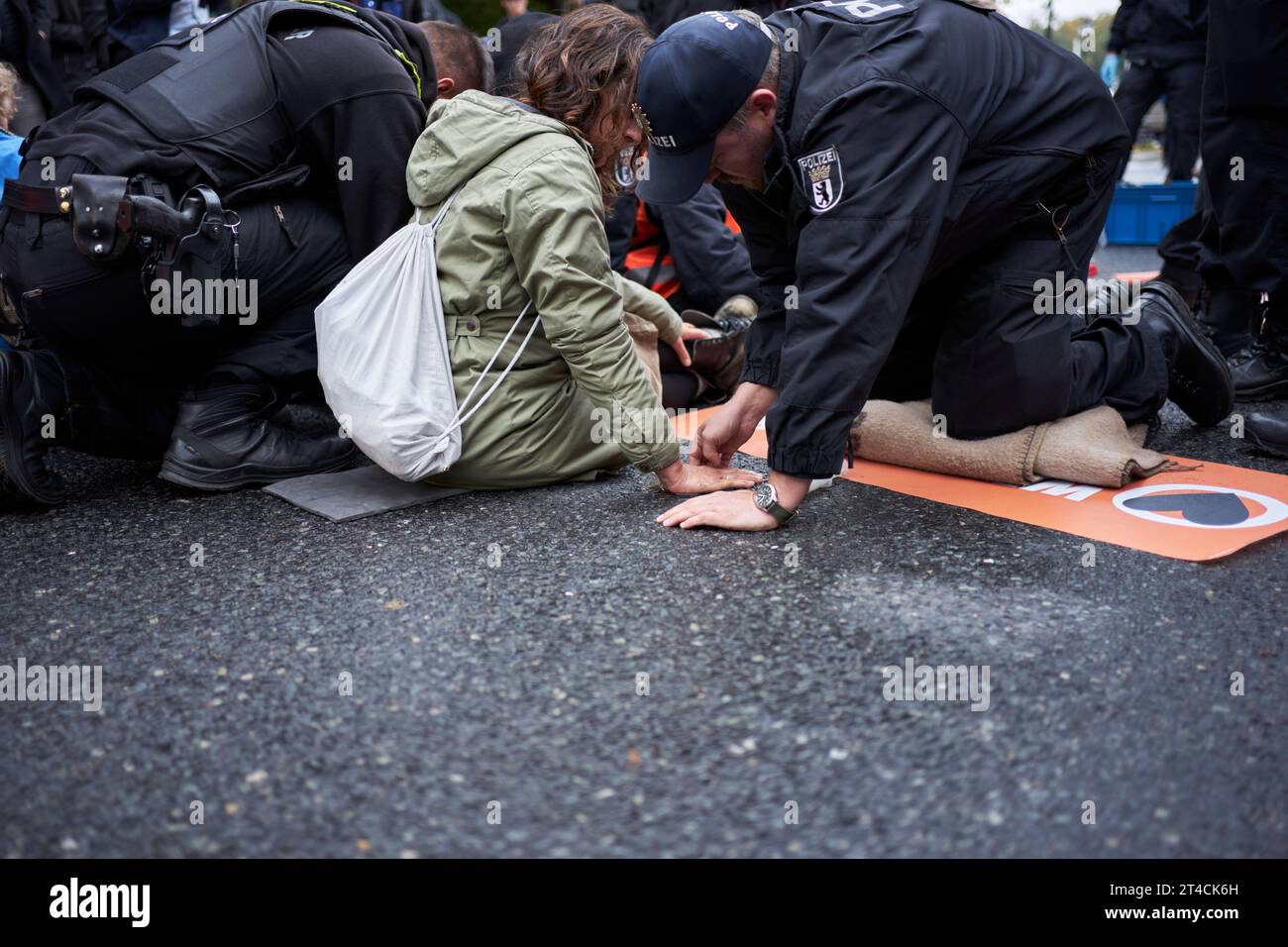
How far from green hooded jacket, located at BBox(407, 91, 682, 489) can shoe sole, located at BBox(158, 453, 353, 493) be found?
39 centimetres

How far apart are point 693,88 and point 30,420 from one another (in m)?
1.50

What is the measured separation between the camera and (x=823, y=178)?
187 cm

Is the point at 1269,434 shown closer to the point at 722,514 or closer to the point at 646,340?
the point at 722,514

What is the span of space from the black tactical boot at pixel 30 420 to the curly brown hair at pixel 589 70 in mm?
1168

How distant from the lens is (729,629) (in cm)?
168

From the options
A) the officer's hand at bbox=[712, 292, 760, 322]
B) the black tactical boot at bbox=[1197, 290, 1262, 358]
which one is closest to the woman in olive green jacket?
the officer's hand at bbox=[712, 292, 760, 322]

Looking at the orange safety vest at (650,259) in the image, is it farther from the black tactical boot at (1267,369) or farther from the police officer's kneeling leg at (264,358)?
the black tactical boot at (1267,369)

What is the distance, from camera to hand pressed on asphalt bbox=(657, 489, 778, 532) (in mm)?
2086

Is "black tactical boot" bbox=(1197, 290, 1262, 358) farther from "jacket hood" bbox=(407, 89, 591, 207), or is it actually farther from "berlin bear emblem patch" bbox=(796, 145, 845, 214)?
"jacket hood" bbox=(407, 89, 591, 207)

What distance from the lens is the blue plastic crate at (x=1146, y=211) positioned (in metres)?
6.12

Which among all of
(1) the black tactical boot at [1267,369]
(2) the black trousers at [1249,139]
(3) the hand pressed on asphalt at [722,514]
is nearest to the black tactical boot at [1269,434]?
(1) the black tactical boot at [1267,369]

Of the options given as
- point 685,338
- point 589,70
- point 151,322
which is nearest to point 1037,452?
point 685,338

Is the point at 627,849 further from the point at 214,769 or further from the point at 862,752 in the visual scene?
the point at 214,769
